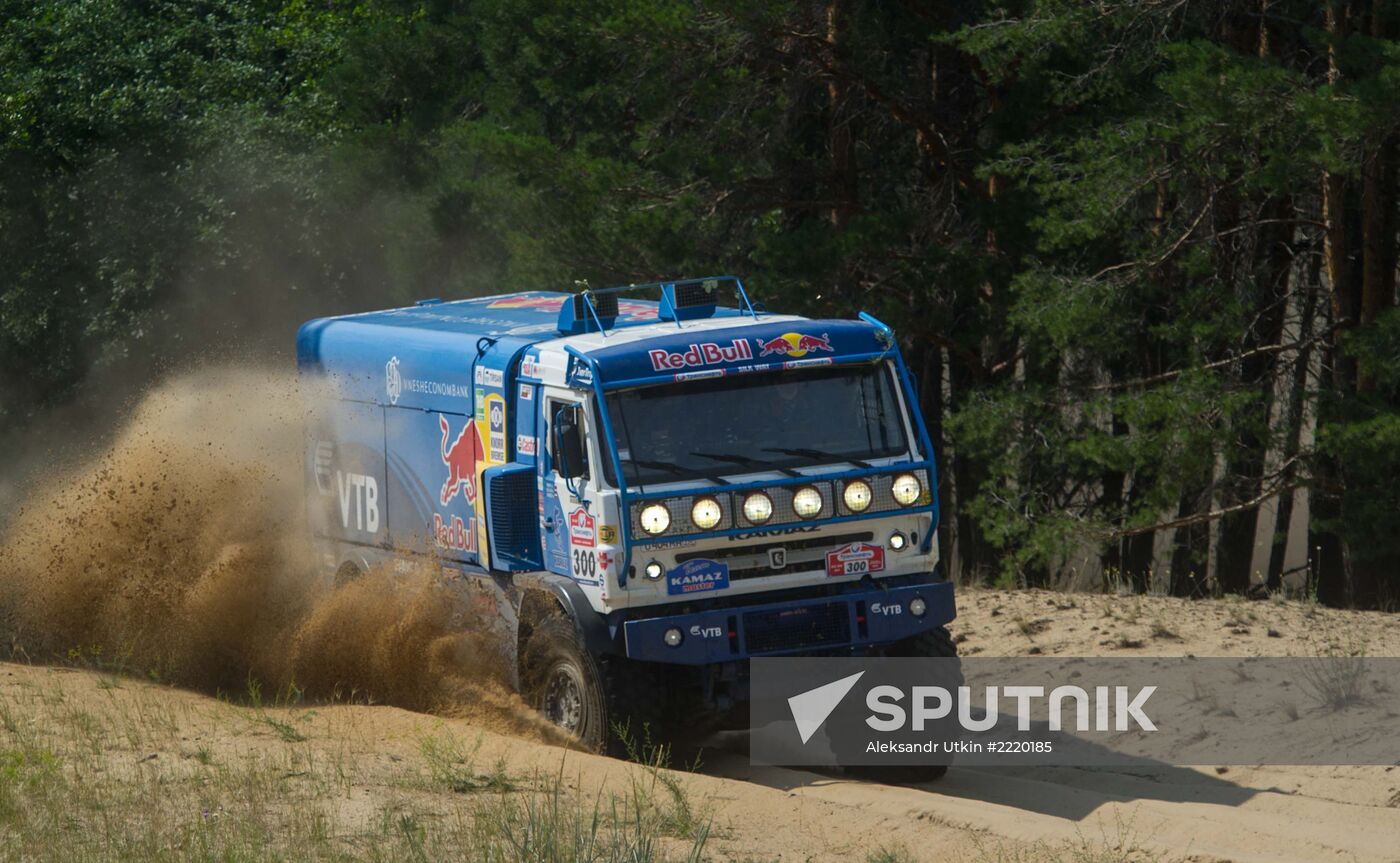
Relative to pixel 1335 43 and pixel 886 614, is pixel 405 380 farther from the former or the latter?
pixel 1335 43

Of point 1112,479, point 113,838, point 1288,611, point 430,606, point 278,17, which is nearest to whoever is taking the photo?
point 113,838

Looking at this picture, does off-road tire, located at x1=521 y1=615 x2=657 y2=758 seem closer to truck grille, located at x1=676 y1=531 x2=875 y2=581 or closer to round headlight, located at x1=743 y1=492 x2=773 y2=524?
truck grille, located at x1=676 y1=531 x2=875 y2=581

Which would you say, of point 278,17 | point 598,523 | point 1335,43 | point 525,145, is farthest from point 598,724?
point 278,17

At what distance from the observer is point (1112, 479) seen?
24000mm

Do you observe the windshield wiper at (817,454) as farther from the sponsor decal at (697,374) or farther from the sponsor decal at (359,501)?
the sponsor decal at (359,501)

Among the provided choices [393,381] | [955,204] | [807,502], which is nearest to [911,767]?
[807,502]

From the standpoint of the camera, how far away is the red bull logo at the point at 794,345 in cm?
1060

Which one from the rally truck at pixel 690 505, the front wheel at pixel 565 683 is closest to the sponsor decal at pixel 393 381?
the rally truck at pixel 690 505

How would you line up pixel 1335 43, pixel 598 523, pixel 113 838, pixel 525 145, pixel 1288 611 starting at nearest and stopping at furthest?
pixel 113 838 → pixel 598 523 → pixel 1288 611 → pixel 1335 43 → pixel 525 145

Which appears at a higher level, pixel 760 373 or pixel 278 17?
pixel 278 17

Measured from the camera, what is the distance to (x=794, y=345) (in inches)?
419

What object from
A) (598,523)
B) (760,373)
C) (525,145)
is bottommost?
(598,523)

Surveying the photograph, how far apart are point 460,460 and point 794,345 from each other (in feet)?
8.73

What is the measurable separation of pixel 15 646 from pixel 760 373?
7740mm
